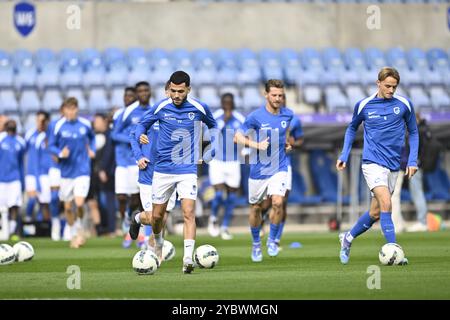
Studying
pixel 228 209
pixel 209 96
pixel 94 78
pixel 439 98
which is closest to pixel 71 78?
pixel 94 78

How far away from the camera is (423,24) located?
31.4m

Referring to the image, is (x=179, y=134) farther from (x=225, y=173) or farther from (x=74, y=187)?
(x=225, y=173)

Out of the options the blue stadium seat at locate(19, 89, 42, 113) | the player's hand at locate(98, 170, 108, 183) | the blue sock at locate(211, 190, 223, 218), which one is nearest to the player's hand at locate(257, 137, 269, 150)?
the blue sock at locate(211, 190, 223, 218)

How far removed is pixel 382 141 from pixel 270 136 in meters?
2.18

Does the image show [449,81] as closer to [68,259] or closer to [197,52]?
[197,52]

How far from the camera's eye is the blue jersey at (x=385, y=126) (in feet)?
49.0

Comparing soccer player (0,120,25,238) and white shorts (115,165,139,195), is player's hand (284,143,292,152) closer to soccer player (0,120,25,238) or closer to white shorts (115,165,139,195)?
white shorts (115,165,139,195)

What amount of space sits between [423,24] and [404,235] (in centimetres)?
1008

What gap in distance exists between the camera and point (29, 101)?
27.8 metres

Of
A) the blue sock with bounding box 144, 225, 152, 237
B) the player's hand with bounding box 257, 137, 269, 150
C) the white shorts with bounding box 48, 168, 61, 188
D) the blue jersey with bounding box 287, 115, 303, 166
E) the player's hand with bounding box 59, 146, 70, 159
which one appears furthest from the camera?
the white shorts with bounding box 48, 168, 61, 188

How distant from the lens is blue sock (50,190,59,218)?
76.6 feet

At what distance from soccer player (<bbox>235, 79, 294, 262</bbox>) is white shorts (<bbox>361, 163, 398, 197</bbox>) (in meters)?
1.80

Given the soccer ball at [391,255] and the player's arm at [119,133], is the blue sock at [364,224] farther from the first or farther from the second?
the player's arm at [119,133]

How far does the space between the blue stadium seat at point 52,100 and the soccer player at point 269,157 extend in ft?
37.6
